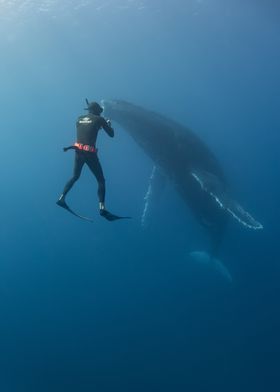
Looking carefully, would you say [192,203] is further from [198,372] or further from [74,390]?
[74,390]

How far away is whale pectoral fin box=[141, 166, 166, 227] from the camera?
66.2 ft

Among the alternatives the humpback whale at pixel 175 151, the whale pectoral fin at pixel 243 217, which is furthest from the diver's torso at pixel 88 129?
the humpback whale at pixel 175 151

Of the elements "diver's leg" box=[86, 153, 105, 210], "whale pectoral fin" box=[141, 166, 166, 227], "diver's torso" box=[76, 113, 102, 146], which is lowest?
"diver's leg" box=[86, 153, 105, 210]

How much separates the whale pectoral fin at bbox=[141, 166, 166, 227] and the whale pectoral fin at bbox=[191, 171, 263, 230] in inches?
89.9

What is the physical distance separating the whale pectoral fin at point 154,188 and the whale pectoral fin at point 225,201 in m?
2.28

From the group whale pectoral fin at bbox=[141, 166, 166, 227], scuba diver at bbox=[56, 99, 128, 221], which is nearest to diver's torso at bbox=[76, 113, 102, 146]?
scuba diver at bbox=[56, 99, 128, 221]

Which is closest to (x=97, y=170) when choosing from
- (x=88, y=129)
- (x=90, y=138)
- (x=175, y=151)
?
(x=90, y=138)

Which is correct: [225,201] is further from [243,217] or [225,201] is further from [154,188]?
[154,188]

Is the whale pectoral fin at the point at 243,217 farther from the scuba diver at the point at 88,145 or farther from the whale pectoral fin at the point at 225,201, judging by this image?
the scuba diver at the point at 88,145

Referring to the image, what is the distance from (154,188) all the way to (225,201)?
510 centimetres

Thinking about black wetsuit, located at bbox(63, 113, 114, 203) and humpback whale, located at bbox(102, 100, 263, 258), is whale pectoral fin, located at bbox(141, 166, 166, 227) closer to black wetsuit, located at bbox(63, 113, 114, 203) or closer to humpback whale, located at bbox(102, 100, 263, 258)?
humpback whale, located at bbox(102, 100, 263, 258)

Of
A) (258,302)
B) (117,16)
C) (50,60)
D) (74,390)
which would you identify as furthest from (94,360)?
(50,60)

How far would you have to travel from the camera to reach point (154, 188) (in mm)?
20562

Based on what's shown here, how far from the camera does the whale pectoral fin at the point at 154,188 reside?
794 inches
